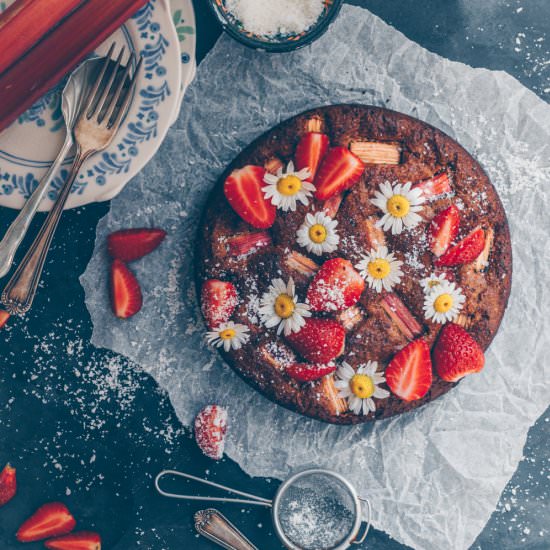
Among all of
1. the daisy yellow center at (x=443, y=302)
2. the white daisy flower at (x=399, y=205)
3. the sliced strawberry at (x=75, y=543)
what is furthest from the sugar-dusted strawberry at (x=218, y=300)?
the sliced strawberry at (x=75, y=543)

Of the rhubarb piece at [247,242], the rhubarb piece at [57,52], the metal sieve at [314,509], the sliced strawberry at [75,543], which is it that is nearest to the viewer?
the rhubarb piece at [57,52]

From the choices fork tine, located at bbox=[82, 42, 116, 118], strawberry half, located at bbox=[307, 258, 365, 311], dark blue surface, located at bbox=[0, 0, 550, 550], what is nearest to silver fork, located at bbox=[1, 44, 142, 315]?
fork tine, located at bbox=[82, 42, 116, 118]

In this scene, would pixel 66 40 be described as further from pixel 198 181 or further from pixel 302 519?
pixel 302 519

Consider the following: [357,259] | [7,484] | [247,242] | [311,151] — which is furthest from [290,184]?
[7,484]

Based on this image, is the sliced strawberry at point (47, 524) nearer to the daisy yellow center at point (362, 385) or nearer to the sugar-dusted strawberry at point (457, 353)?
the daisy yellow center at point (362, 385)

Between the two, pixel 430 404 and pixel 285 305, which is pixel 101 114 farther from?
pixel 430 404

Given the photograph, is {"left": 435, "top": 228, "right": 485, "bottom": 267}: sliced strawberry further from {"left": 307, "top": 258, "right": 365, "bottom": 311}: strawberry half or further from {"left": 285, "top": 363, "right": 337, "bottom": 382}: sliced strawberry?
{"left": 285, "top": 363, "right": 337, "bottom": 382}: sliced strawberry
